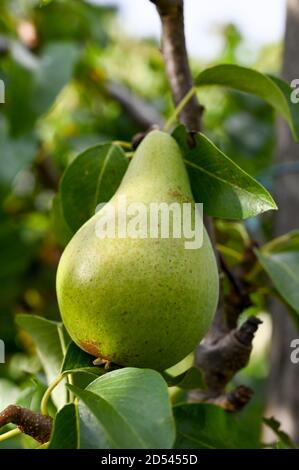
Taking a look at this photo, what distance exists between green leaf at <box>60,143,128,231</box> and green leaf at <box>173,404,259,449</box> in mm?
209

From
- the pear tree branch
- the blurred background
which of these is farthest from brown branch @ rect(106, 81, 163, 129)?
the pear tree branch

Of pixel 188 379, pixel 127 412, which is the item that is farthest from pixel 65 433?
pixel 188 379

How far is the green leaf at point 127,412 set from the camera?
19.2 inches

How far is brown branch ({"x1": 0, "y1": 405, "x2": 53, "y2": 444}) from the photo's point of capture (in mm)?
559

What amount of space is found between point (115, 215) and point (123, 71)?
74.8 inches

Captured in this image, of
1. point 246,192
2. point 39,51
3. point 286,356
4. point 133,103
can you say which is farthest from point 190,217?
point 39,51

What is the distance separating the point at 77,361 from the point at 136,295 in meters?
0.12

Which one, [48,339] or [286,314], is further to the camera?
[286,314]

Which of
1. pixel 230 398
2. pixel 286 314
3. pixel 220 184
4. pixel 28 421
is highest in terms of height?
pixel 220 184

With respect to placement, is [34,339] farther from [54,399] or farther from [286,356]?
[286,356]

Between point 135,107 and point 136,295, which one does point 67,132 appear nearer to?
point 135,107

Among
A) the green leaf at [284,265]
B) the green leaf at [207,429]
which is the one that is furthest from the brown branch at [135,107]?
the green leaf at [207,429]

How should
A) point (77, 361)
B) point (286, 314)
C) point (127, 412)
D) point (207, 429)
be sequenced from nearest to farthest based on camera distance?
Result: point (127, 412), point (77, 361), point (207, 429), point (286, 314)

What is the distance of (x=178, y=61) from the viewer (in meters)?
0.73
